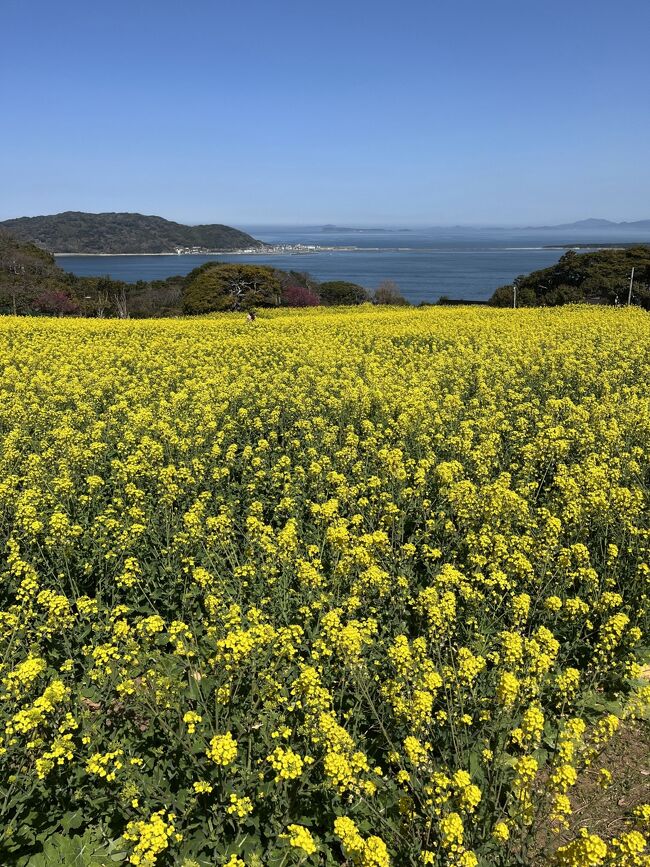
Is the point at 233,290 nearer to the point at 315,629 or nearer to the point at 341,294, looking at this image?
the point at 341,294

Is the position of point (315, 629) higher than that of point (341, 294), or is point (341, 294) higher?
point (341, 294)

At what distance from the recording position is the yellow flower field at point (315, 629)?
323cm

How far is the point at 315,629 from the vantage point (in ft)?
15.1

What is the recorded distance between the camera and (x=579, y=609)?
4797 millimetres

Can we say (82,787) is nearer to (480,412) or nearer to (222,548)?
(222,548)

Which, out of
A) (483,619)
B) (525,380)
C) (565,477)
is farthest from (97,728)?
(525,380)

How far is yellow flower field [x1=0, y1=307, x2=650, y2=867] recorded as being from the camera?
323 centimetres

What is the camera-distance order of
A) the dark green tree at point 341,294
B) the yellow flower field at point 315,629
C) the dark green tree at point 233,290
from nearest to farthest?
the yellow flower field at point 315,629 < the dark green tree at point 233,290 < the dark green tree at point 341,294

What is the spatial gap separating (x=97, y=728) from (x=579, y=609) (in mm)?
3905

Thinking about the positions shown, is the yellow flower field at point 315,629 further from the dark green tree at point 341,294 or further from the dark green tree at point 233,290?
the dark green tree at point 341,294

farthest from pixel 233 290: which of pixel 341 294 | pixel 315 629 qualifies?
pixel 315 629

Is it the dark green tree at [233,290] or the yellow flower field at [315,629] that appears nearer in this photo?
the yellow flower field at [315,629]

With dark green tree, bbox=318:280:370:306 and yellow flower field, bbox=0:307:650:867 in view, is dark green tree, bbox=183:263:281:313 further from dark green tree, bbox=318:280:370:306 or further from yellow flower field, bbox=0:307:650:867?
yellow flower field, bbox=0:307:650:867

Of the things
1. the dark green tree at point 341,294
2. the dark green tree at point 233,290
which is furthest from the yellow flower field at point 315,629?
the dark green tree at point 341,294
